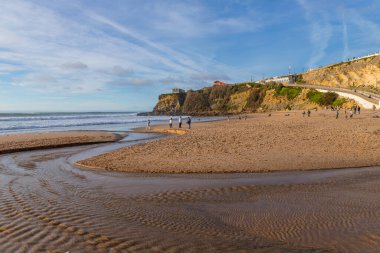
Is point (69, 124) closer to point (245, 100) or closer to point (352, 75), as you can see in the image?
point (245, 100)

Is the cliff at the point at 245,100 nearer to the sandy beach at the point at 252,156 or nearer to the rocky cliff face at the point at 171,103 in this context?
the rocky cliff face at the point at 171,103

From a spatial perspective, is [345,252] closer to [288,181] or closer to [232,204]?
[232,204]

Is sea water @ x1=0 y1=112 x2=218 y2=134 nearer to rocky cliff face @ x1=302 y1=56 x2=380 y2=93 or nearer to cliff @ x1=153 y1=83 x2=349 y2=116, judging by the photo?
cliff @ x1=153 y1=83 x2=349 y2=116

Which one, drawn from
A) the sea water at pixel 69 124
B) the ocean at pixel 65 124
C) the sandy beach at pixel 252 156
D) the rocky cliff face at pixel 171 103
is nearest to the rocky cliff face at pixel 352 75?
the sea water at pixel 69 124

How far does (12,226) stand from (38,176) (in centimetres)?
632

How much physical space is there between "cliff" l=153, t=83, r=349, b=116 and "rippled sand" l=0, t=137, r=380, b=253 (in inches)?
2596

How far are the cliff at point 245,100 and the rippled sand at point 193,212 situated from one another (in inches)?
2596

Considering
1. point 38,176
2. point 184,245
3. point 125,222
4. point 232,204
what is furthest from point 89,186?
point 184,245

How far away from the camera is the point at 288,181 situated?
1041 cm

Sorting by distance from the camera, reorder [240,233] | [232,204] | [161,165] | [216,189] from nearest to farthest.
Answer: [240,233]
[232,204]
[216,189]
[161,165]

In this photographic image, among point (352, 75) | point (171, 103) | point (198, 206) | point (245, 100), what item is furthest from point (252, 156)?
point (171, 103)

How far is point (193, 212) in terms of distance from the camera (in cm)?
751

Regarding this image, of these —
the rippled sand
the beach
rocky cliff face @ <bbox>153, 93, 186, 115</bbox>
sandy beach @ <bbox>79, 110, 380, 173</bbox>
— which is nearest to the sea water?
sandy beach @ <bbox>79, 110, 380, 173</bbox>

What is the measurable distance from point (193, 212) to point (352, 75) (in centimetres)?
10322
